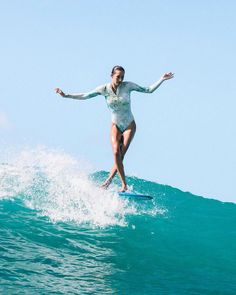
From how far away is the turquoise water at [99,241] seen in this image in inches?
279

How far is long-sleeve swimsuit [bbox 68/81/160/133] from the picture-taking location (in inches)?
388

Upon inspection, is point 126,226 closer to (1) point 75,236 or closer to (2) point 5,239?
(1) point 75,236

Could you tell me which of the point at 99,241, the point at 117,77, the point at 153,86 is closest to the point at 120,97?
the point at 117,77

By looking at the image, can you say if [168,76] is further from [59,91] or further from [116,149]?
[59,91]

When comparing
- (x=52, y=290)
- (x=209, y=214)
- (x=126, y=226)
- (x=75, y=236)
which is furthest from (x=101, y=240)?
(x=209, y=214)

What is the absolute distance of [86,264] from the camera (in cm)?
786

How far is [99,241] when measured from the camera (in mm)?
9430

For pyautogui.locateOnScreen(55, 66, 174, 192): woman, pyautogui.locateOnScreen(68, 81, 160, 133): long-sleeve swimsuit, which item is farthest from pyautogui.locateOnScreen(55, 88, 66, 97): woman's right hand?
pyautogui.locateOnScreen(68, 81, 160, 133): long-sleeve swimsuit

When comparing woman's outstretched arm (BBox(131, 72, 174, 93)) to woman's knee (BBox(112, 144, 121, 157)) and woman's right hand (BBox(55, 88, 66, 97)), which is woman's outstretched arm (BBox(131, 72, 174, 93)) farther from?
woman's right hand (BBox(55, 88, 66, 97))

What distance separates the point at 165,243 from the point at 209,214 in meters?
5.34

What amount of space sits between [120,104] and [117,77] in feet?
2.07

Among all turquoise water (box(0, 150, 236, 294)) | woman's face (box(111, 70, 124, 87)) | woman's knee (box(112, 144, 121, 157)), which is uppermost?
woman's face (box(111, 70, 124, 87))

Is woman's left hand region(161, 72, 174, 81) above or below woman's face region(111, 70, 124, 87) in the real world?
above

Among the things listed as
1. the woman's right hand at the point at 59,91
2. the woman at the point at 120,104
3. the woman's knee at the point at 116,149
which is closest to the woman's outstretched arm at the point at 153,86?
the woman at the point at 120,104
